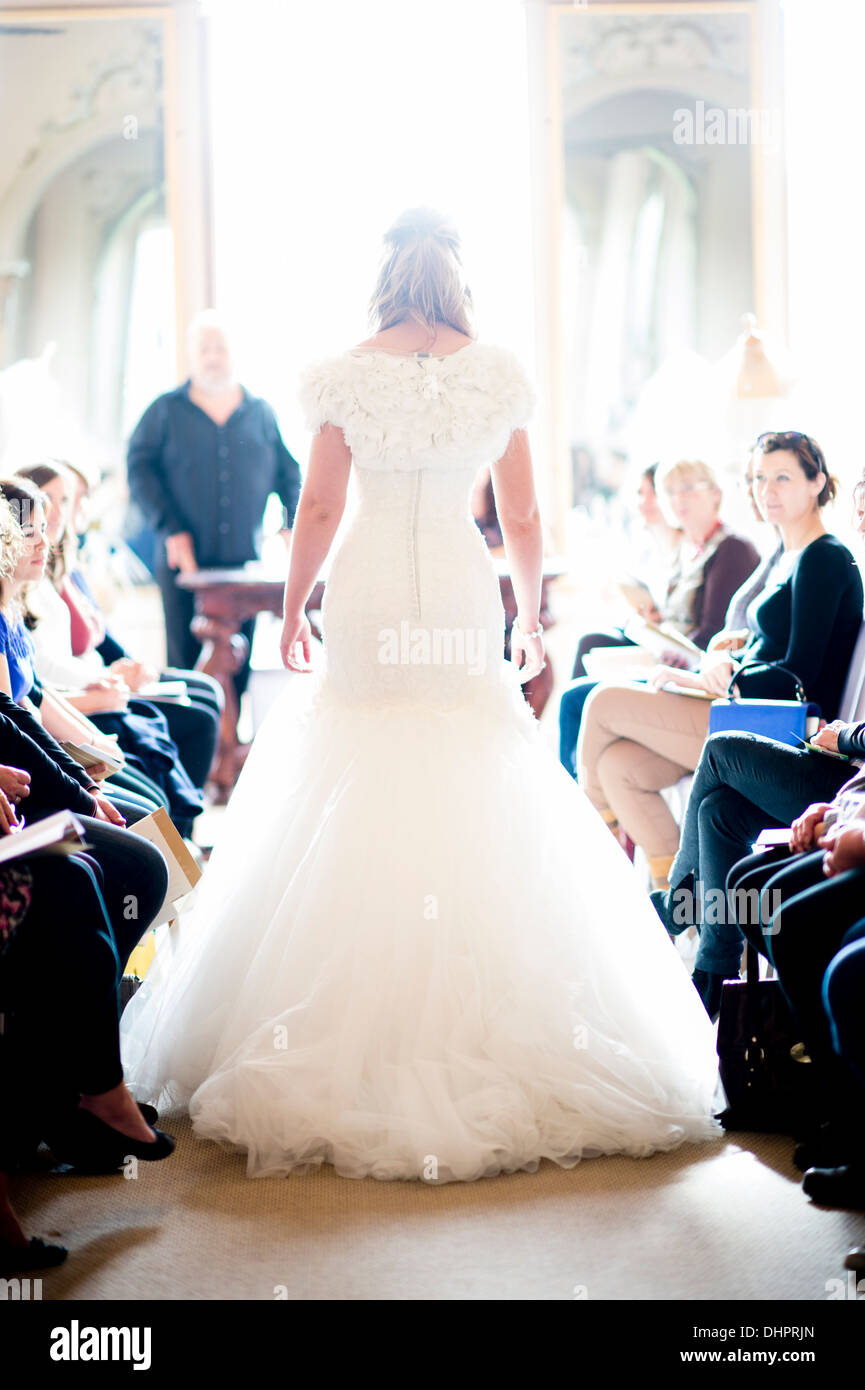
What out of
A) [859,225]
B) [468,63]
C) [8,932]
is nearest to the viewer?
[8,932]

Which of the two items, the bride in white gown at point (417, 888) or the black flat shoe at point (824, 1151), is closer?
the black flat shoe at point (824, 1151)

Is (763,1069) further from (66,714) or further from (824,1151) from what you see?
(66,714)

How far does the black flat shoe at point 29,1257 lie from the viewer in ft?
5.77

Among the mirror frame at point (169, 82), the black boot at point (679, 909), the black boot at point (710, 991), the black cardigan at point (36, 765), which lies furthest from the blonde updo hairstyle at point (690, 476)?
the mirror frame at point (169, 82)

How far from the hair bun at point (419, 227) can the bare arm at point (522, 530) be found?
1.23 ft

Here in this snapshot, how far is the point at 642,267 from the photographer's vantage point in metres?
6.22

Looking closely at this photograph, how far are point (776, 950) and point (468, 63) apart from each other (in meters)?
5.53

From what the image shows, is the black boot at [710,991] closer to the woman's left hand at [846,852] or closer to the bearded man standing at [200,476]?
the woman's left hand at [846,852]

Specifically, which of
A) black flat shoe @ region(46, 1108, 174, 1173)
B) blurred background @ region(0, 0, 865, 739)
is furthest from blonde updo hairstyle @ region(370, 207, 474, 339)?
blurred background @ region(0, 0, 865, 739)

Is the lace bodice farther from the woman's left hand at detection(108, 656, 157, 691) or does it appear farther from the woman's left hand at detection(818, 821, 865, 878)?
the woman's left hand at detection(108, 656, 157, 691)

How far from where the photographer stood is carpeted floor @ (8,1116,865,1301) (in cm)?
169

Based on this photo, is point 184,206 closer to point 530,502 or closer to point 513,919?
point 530,502

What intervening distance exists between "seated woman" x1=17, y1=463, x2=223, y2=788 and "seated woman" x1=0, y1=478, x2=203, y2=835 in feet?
0.26

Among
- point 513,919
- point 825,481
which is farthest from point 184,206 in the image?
point 513,919
